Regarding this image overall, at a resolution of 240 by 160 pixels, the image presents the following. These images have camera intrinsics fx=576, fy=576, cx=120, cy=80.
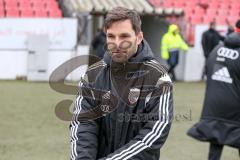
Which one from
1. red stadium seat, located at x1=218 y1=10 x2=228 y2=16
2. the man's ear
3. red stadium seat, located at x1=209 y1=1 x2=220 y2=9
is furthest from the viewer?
red stadium seat, located at x1=209 y1=1 x2=220 y2=9

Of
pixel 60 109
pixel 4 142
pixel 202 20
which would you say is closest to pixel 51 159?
pixel 4 142

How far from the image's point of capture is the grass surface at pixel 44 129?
24.3ft

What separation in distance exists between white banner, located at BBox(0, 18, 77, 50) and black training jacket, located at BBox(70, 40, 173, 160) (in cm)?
1338

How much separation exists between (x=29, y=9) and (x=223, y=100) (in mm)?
13312

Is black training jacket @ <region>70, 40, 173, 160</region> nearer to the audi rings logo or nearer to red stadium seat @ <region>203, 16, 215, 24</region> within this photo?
the audi rings logo

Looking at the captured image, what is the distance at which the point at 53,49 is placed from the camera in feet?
53.7

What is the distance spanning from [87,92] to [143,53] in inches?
15.0

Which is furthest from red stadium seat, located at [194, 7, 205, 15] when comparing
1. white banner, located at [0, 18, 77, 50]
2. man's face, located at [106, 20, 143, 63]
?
man's face, located at [106, 20, 143, 63]

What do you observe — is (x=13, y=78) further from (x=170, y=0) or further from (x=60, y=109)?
(x=60, y=109)

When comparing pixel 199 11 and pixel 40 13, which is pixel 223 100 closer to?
pixel 40 13

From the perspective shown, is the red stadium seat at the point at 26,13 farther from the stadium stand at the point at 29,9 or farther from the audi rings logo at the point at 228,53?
the audi rings logo at the point at 228,53

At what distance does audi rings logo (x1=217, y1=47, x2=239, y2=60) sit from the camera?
18.8 ft

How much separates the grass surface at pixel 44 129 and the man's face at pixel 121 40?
4335mm

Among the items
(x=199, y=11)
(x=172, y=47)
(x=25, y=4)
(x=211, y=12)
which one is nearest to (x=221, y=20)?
(x=211, y=12)
